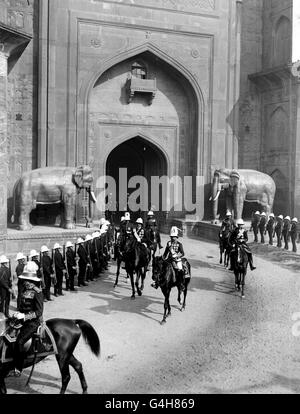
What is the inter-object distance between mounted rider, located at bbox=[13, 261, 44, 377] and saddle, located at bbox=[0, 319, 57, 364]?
5 cm

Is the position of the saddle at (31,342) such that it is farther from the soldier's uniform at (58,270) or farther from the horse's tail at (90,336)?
the soldier's uniform at (58,270)

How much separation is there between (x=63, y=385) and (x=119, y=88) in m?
14.9

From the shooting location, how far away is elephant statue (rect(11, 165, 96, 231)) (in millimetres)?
15367

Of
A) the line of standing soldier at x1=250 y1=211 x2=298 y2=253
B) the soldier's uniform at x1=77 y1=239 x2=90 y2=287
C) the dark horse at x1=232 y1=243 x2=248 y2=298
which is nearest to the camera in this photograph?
the dark horse at x1=232 y1=243 x2=248 y2=298

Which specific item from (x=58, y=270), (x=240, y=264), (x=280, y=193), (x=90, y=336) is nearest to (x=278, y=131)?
(x=280, y=193)

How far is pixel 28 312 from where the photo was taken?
578 cm

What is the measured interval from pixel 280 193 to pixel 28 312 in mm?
16488

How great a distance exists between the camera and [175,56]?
19094 mm

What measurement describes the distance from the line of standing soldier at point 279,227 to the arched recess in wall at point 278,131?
459 centimetres

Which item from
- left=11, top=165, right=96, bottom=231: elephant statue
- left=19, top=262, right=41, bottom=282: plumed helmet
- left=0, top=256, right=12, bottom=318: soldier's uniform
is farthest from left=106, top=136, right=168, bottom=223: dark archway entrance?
left=19, top=262, right=41, bottom=282: plumed helmet

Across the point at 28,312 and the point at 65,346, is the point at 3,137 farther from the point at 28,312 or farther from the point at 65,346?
the point at 65,346

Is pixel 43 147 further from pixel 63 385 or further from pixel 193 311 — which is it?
pixel 63 385

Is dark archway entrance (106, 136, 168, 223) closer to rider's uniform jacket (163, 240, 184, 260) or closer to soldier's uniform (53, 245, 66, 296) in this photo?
soldier's uniform (53, 245, 66, 296)
